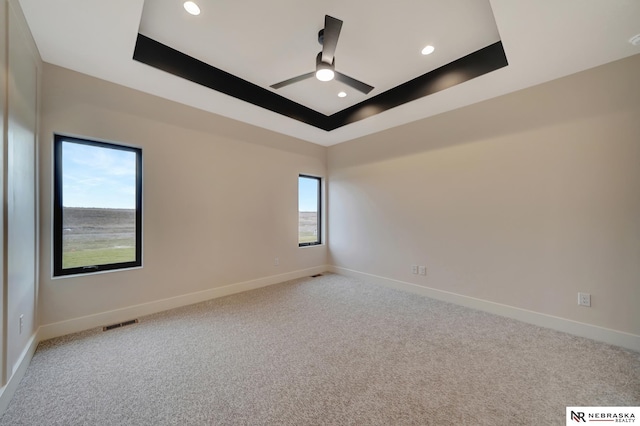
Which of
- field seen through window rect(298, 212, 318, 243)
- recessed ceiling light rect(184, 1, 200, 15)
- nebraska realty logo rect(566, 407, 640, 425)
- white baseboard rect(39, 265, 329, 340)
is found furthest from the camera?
field seen through window rect(298, 212, 318, 243)

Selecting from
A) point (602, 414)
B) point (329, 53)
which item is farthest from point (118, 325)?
point (602, 414)

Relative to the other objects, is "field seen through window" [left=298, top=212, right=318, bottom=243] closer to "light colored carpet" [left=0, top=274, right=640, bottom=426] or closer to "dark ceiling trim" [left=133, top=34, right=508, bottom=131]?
"dark ceiling trim" [left=133, top=34, right=508, bottom=131]

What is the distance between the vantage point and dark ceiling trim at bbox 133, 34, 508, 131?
240 cm

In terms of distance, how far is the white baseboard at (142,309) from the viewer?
2357mm

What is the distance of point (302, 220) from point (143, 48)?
3.36 m

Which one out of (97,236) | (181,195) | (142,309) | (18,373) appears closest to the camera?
(18,373)

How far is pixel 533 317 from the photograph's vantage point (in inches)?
105

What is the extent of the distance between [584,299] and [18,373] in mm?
4977

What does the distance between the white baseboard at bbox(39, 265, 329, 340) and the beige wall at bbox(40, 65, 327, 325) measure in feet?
0.21

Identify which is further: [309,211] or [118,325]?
[309,211]

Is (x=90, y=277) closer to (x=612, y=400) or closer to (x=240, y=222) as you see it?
(x=240, y=222)

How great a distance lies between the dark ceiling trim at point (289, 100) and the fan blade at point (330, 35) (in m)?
1.40

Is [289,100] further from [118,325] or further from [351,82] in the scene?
[118,325]

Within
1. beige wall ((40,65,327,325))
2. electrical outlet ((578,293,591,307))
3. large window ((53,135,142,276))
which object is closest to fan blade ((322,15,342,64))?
beige wall ((40,65,327,325))
